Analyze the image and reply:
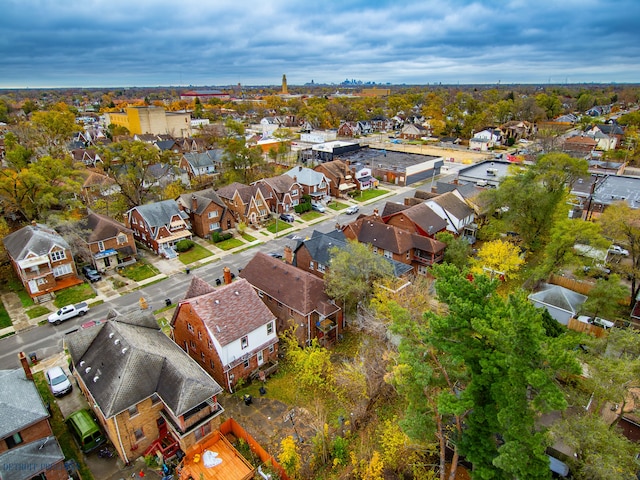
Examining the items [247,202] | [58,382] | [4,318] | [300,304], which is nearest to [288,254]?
[300,304]

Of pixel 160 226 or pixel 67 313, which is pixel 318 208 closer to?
pixel 160 226

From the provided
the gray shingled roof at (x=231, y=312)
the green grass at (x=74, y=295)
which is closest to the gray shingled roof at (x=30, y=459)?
the gray shingled roof at (x=231, y=312)

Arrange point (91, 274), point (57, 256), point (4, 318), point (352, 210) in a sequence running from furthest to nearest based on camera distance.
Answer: point (352, 210), point (91, 274), point (57, 256), point (4, 318)

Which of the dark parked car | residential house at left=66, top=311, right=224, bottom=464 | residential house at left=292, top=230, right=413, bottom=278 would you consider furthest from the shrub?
residential house at left=66, top=311, right=224, bottom=464

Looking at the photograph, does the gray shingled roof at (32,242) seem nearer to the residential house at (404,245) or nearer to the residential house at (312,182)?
the residential house at (404,245)

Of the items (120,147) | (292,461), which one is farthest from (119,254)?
(292,461)

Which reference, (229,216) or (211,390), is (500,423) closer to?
(211,390)
